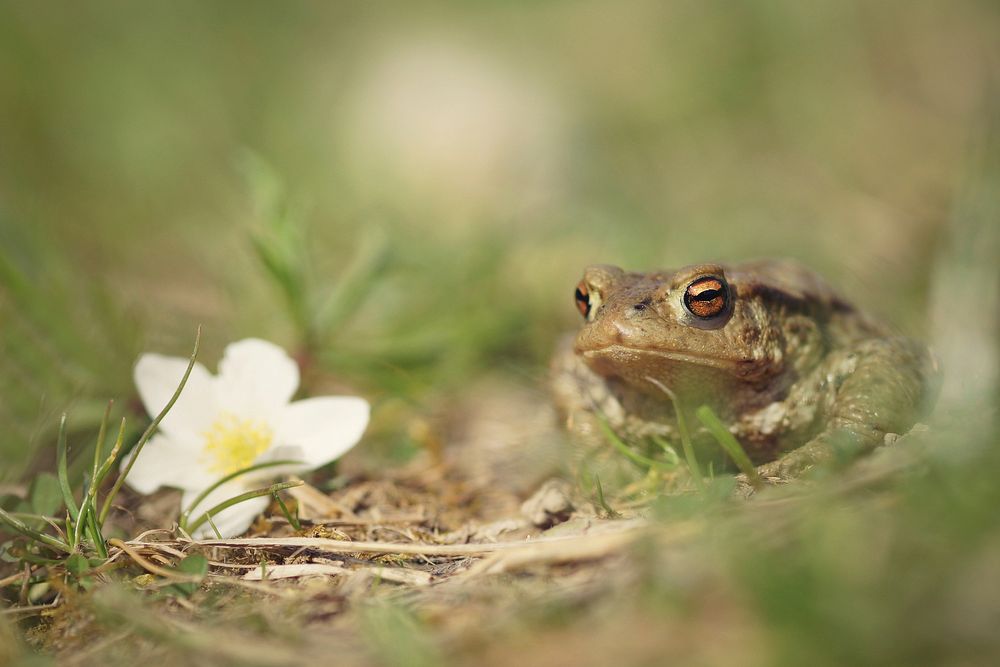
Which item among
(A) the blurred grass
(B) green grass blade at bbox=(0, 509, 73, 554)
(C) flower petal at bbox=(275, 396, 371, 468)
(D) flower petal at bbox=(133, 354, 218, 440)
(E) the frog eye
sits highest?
(A) the blurred grass

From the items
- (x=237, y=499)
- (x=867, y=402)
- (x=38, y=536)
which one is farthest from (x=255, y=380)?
(x=867, y=402)

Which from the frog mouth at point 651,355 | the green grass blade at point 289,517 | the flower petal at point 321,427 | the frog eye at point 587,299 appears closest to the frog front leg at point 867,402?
the frog mouth at point 651,355

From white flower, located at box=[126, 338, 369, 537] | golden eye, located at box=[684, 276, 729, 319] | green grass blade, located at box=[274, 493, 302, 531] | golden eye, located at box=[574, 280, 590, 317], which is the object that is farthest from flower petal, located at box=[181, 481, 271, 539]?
golden eye, located at box=[684, 276, 729, 319]

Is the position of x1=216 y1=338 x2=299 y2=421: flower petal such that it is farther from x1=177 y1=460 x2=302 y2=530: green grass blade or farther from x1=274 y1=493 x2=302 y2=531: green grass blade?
x1=274 y1=493 x2=302 y2=531: green grass blade

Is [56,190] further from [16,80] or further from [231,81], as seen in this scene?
[231,81]

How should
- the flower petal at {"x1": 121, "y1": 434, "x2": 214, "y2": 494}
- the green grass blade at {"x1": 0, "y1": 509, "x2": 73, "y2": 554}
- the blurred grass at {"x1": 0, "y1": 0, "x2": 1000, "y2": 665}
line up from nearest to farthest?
1. the blurred grass at {"x1": 0, "y1": 0, "x2": 1000, "y2": 665}
2. the green grass blade at {"x1": 0, "y1": 509, "x2": 73, "y2": 554}
3. the flower petal at {"x1": 121, "y1": 434, "x2": 214, "y2": 494}

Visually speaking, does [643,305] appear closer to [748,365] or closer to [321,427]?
[748,365]
